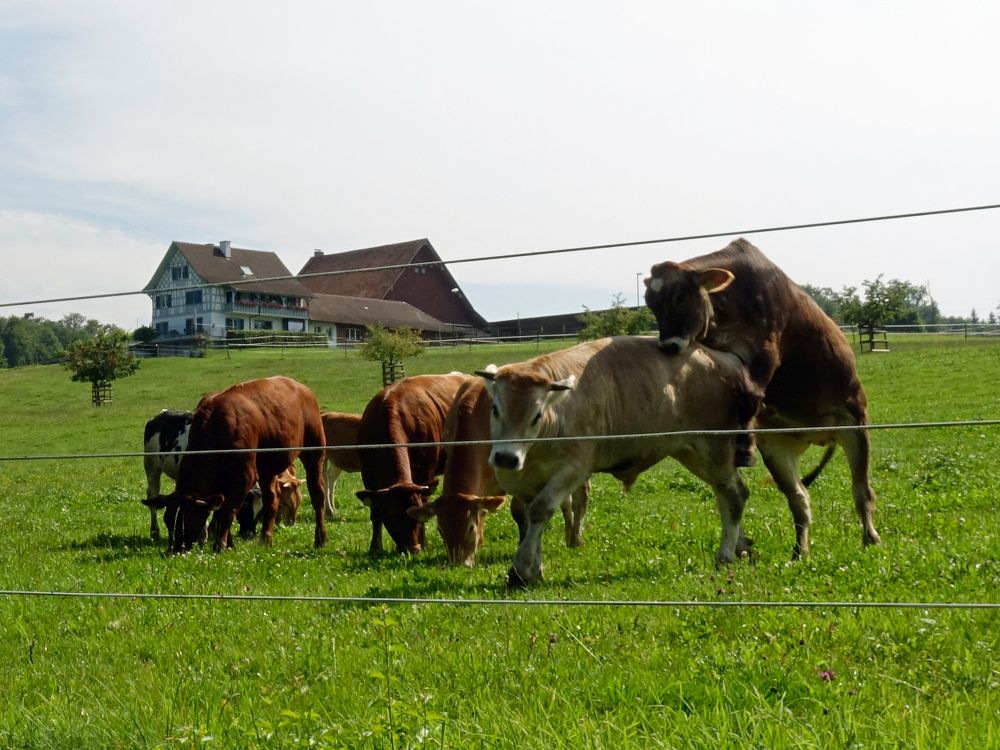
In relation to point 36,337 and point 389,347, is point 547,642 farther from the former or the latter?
point 36,337

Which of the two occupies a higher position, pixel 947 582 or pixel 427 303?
pixel 427 303

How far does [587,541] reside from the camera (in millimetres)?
12016

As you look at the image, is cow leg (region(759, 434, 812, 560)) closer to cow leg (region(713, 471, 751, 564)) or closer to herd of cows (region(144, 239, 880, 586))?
herd of cows (region(144, 239, 880, 586))

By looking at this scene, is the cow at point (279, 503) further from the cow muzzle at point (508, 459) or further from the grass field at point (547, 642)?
the cow muzzle at point (508, 459)

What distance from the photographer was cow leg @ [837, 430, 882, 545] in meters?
10.3

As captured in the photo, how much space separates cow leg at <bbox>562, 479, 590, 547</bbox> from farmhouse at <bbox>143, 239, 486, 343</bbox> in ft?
223

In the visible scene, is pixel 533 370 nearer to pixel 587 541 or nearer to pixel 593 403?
pixel 593 403

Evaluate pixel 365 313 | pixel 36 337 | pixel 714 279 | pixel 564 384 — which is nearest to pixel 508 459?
pixel 564 384

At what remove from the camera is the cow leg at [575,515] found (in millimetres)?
11781

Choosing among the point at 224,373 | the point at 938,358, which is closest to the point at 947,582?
the point at 938,358

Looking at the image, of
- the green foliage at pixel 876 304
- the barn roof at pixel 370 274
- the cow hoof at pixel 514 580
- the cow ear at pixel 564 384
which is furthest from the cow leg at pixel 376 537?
the barn roof at pixel 370 274

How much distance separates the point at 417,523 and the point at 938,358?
32.4 metres

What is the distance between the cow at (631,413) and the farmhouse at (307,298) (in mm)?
69700

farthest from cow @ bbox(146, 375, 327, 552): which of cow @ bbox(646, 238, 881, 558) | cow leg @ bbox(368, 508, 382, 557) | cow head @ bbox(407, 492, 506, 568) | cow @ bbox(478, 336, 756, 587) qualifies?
cow @ bbox(646, 238, 881, 558)
